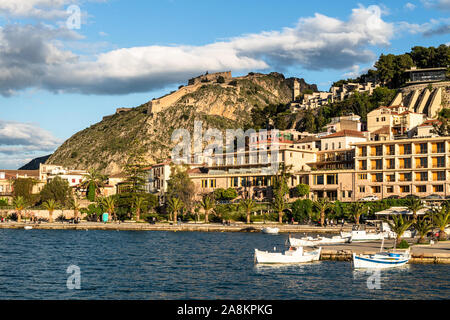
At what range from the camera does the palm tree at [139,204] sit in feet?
362

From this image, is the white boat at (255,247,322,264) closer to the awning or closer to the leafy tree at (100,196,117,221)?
the awning

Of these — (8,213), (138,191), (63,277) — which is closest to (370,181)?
(138,191)

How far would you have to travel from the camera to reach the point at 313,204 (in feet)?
331

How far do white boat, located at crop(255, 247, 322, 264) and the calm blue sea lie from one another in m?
1.16

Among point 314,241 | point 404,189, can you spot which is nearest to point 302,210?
point 404,189

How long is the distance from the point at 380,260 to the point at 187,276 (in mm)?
17632

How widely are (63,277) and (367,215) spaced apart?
64.2 metres

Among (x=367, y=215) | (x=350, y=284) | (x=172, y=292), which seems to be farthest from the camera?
(x=367, y=215)

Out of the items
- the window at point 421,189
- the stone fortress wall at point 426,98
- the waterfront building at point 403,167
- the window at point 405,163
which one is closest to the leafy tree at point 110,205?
the waterfront building at point 403,167

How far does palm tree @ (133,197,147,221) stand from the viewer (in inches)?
4345

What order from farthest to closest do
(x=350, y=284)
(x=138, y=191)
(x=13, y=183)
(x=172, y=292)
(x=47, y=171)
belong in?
(x=47, y=171)
(x=13, y=183)
(x=138, y=191)
(x=350, y=284)
(x=172, y=292)

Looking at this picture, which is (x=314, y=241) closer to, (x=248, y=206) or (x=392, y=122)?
(x=248, y=206)

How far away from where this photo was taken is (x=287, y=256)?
171 ft

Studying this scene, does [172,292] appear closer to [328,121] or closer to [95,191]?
[95,191]
